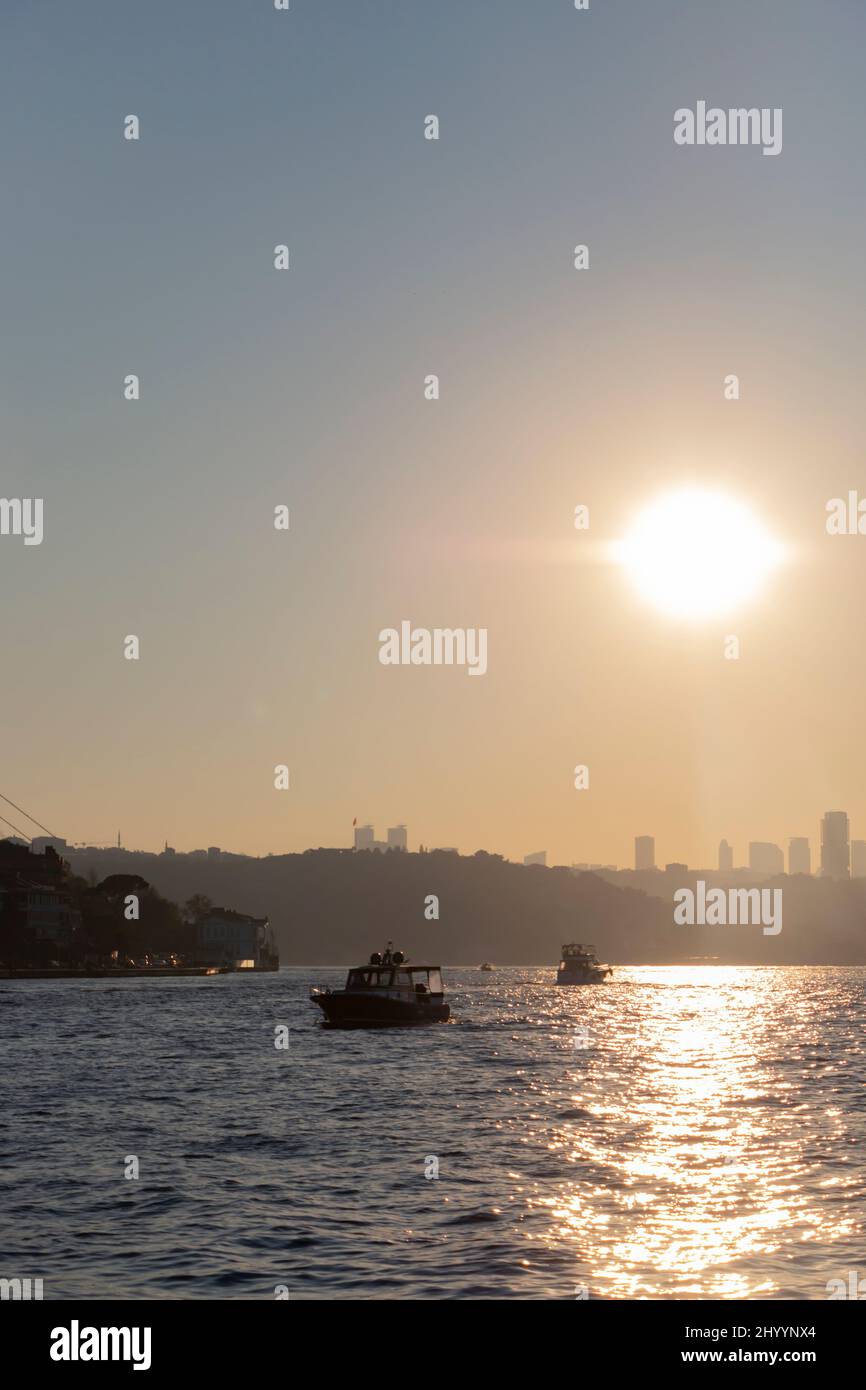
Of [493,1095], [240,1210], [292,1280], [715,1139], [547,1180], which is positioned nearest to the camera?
[292,1280]

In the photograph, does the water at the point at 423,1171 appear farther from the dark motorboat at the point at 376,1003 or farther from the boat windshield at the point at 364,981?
the boat windshield at the point at 364,981

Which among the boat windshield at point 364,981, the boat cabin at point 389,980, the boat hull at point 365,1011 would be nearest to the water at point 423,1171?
the boat hull at point 365,1011

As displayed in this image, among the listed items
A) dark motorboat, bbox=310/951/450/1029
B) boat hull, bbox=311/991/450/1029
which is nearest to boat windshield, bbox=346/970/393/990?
dark motorboat, bbox=310/951/450/1029

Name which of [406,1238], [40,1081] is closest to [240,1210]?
[406,1238]

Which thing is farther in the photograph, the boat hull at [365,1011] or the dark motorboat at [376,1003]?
the dark motorboat at [376,1003]
